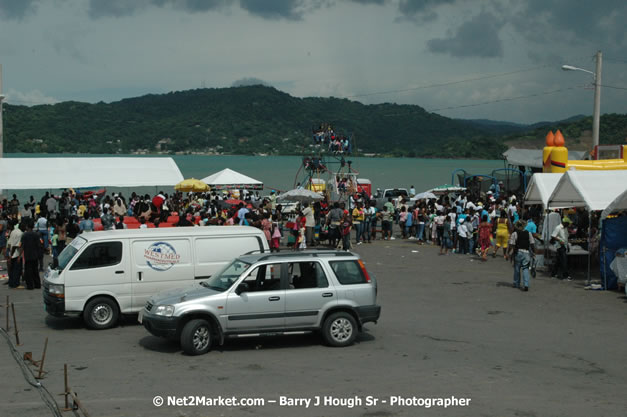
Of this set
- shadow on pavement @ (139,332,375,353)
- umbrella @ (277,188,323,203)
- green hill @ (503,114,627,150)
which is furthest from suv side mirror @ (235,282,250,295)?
green hill @ (503,114,627,150)

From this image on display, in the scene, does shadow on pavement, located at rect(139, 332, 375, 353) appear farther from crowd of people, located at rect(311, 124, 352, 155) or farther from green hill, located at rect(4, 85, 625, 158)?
green hill, located at rect(4, 85, 625, 158)

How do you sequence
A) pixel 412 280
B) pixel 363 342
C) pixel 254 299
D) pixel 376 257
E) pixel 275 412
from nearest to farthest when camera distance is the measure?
1. pixel 275 412
2. pixel 254 299
3. pixel 363 342
4. pixel 412 280
5. pixel 376 257

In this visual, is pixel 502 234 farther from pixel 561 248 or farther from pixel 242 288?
pixel 242 288

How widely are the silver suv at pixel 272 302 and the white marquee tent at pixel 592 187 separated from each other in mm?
8686

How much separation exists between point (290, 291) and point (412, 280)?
7716 millimetres

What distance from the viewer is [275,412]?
7.23 metres

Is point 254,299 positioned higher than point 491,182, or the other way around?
point 491,182

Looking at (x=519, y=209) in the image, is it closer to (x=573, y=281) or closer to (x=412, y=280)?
(x=573, y=281)

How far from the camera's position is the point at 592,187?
1703cm

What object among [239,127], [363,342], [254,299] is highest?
[239,127]

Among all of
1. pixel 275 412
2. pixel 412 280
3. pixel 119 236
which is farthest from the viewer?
pixel 412 280

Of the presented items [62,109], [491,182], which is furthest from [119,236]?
[62,109]

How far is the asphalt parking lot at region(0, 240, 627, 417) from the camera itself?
7.50 m

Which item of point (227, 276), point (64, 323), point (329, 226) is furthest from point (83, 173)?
point (227, 276)
